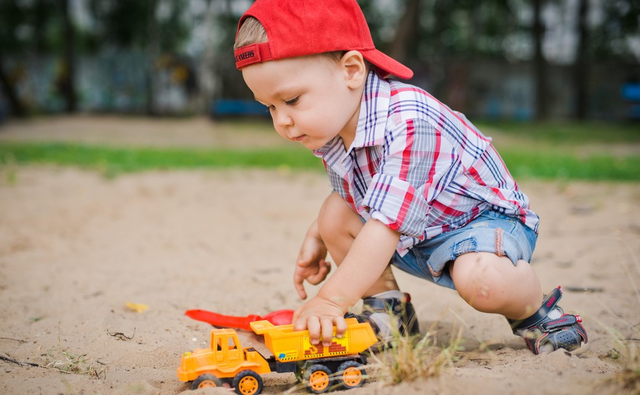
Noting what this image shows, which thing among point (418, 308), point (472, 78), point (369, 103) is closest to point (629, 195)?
point (418, 308)

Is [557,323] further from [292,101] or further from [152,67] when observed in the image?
[152,67]

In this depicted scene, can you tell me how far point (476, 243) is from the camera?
1788mm

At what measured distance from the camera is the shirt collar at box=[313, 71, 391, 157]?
175 cm

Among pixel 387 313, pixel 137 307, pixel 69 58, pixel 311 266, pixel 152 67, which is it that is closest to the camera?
pixel 387 313

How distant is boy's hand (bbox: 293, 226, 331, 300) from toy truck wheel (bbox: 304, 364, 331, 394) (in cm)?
54

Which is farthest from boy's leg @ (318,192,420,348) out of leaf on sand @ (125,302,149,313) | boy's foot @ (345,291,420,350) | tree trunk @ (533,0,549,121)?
tree trunk @ (533,0,549,121)

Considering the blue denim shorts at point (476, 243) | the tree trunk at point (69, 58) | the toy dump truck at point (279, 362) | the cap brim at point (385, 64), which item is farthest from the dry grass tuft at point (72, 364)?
the tree trunk at point (69, 58)

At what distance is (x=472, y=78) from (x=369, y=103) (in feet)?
69.0

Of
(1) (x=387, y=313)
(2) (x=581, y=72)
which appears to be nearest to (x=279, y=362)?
(1) (x=387, y=313)

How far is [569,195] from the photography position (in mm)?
4859

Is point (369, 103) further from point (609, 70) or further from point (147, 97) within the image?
point (609, 70)

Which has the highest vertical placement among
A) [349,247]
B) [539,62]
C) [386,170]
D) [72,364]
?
[539,62]

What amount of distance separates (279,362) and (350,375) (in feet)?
0.62

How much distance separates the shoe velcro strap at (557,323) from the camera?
6.07 feet
